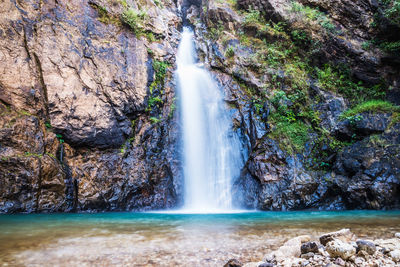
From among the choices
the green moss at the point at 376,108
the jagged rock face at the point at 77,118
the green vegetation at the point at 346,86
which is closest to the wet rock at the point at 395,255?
the jagged rock face at the point at 77,118

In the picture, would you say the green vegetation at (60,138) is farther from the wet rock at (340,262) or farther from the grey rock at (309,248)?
the wet rock at (340,262)

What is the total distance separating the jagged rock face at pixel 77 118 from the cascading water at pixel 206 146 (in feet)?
2.18

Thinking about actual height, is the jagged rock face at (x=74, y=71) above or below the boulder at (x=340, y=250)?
above

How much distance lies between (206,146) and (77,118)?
5.44 metres

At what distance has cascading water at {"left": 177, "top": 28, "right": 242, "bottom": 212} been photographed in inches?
389

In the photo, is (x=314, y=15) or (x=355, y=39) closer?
(x=355, y=39)

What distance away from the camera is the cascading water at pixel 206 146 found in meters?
9.89

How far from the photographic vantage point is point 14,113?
819cm

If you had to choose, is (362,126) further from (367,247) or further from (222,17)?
(222,17)

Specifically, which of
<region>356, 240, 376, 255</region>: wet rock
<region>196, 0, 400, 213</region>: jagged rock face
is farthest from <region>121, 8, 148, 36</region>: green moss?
<region>356, 240, 376, 255</region>: wet rock

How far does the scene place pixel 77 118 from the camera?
890 cm

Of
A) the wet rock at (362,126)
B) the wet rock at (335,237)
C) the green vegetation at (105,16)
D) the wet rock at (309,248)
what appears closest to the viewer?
the wet rock at (309,248)

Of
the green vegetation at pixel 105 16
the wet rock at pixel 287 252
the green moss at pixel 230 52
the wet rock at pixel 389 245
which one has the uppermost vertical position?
the green vegetation at pixel 105 16

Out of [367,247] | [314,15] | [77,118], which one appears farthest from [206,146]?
[314,15]
